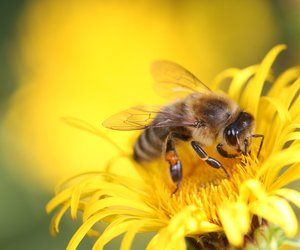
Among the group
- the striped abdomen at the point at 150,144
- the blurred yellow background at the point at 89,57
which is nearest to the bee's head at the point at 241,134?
the striped abdomen at the point at 150,144

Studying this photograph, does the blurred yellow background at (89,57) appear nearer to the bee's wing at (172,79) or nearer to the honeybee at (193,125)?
the bee's wing at (172,79)

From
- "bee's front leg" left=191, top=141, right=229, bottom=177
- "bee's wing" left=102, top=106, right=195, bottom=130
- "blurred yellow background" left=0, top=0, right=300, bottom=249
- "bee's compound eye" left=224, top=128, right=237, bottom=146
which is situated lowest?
"blurred yellow background" left=0, top=0, right=300, bottom=249

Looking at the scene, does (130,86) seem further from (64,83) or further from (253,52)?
(253,52)

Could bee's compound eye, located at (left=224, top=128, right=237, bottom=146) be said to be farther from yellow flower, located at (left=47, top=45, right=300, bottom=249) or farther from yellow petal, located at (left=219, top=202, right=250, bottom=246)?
yellow petal, located at (left=219, top=202, right=250, bottom=246)

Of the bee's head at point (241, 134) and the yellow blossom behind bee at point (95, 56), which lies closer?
the bee's head at point (241, 134)

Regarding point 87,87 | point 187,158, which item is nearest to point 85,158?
point 87,87

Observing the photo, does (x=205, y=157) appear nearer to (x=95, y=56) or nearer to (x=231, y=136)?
(x=231, y=136)

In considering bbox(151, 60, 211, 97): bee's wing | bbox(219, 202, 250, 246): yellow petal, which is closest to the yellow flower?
bbox(219, 202, 250, 246): yellow petal

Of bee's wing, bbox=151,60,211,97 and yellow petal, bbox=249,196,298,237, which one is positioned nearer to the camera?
yellow petal, bbox=249,196,298,237
